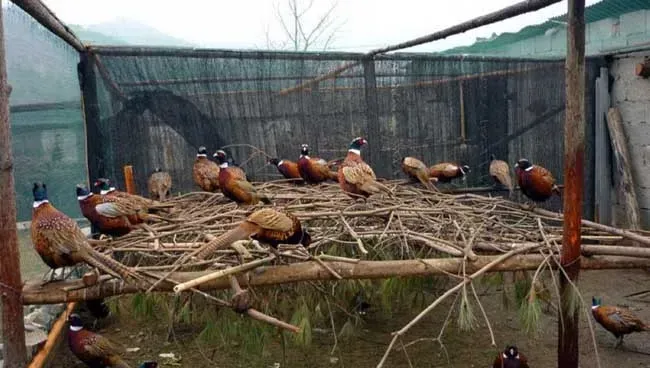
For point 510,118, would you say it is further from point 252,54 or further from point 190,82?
point 190,82

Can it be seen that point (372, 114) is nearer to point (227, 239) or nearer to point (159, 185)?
point (159, 185)

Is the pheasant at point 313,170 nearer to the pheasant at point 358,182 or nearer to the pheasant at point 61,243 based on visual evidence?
the pheasant at point 358,182

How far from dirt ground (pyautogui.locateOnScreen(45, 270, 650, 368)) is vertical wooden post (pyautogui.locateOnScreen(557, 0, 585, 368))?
3.72 ft

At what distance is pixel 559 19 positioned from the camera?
28.7 feet

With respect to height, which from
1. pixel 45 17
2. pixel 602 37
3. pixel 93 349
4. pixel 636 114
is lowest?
pixel 93 349

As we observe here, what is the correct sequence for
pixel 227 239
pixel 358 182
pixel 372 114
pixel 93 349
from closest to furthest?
1. pixel 227 239
2. pixel 93 349
3. pixel 358 182
4. pixel 372 114

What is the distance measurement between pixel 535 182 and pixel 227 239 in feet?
10.3

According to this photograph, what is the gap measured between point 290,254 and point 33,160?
5624mm

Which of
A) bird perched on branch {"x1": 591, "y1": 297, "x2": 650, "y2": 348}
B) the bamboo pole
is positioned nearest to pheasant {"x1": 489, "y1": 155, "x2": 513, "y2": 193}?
bird perched on branch {"x1": 591, "y1": 297, "x2": 650, "y2": 348}

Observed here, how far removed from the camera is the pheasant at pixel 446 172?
6062mm

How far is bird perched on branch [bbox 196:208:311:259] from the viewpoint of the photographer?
302 cm

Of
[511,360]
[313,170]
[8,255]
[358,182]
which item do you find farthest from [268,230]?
[313,170]

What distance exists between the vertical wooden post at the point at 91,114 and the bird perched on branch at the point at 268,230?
2843mm

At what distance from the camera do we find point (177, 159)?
5781 millimetres
